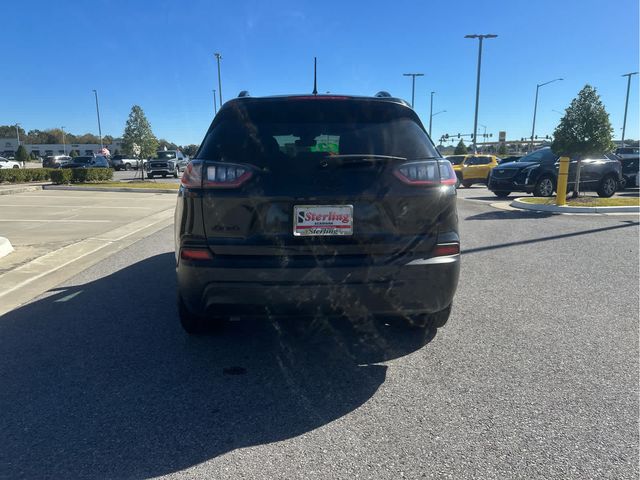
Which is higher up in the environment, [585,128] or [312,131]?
[585,128]

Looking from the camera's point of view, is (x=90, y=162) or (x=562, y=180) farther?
(x=90, y=162)

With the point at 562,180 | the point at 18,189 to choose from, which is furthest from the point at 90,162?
the point at 562,180

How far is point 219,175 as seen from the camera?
2.69m

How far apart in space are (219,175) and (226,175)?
1.7 inches

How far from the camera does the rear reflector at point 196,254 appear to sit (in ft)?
8.89

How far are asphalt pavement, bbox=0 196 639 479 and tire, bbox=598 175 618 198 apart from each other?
12175mm

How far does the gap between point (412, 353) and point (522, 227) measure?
693 centimetres

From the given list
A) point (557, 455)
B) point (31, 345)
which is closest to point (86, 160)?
point (31, 345)

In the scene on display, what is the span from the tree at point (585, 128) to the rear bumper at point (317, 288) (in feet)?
40.1

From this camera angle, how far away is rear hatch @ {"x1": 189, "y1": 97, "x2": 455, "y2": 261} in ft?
8.73

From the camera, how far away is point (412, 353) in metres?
3.36

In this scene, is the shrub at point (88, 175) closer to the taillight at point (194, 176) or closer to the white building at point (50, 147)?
the taillight at point (194, 176)

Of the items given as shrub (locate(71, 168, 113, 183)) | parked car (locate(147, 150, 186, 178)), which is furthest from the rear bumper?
parked car (locate(147, 150, 186, 178))

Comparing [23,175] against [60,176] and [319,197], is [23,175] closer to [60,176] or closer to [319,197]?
[60,176]
